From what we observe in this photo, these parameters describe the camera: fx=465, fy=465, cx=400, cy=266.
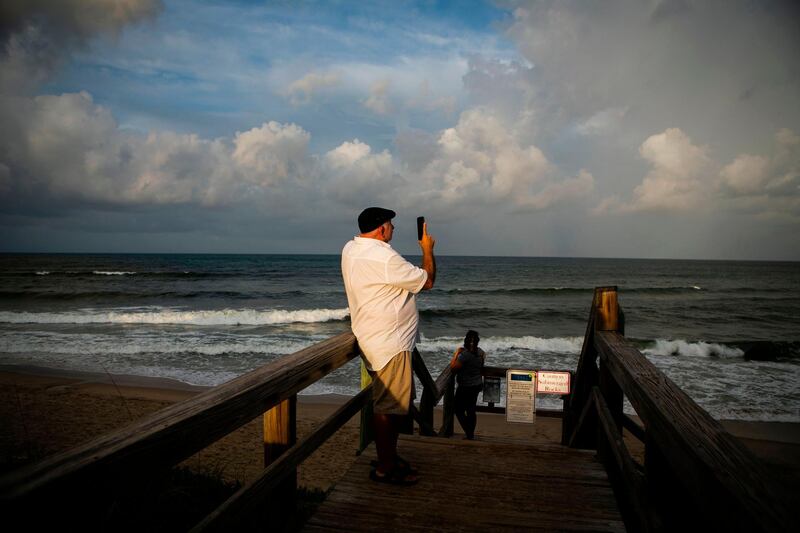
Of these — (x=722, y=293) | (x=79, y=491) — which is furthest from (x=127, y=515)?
(x=722, y=293)

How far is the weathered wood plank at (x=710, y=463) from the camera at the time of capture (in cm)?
101

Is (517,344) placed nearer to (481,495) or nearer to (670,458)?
(481,495)

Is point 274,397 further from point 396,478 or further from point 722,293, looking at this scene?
point 722,293

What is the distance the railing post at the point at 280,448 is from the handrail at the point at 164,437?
16cm

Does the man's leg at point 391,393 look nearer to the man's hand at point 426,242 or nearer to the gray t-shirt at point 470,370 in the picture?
the man's hand at point 426,242

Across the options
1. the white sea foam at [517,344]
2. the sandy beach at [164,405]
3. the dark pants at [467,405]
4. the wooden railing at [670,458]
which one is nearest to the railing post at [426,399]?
the wooden railing at [670,458]

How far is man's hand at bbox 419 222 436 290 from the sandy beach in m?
4.42

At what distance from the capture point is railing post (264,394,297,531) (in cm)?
231

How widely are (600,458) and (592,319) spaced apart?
1.02m

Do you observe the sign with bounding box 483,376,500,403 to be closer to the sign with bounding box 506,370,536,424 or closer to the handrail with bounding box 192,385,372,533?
the sign with bounding box 506,370,536,424

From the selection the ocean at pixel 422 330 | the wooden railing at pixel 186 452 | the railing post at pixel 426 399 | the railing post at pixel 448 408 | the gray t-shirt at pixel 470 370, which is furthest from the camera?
the ocean at pixel 422 330

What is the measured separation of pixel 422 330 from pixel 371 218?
1740cm

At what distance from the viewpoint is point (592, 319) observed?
143 inches

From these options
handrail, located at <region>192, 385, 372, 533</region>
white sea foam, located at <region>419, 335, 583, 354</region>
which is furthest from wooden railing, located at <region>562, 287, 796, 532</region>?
white sea foam, located at <region>419, 335, 583, 354</region>
